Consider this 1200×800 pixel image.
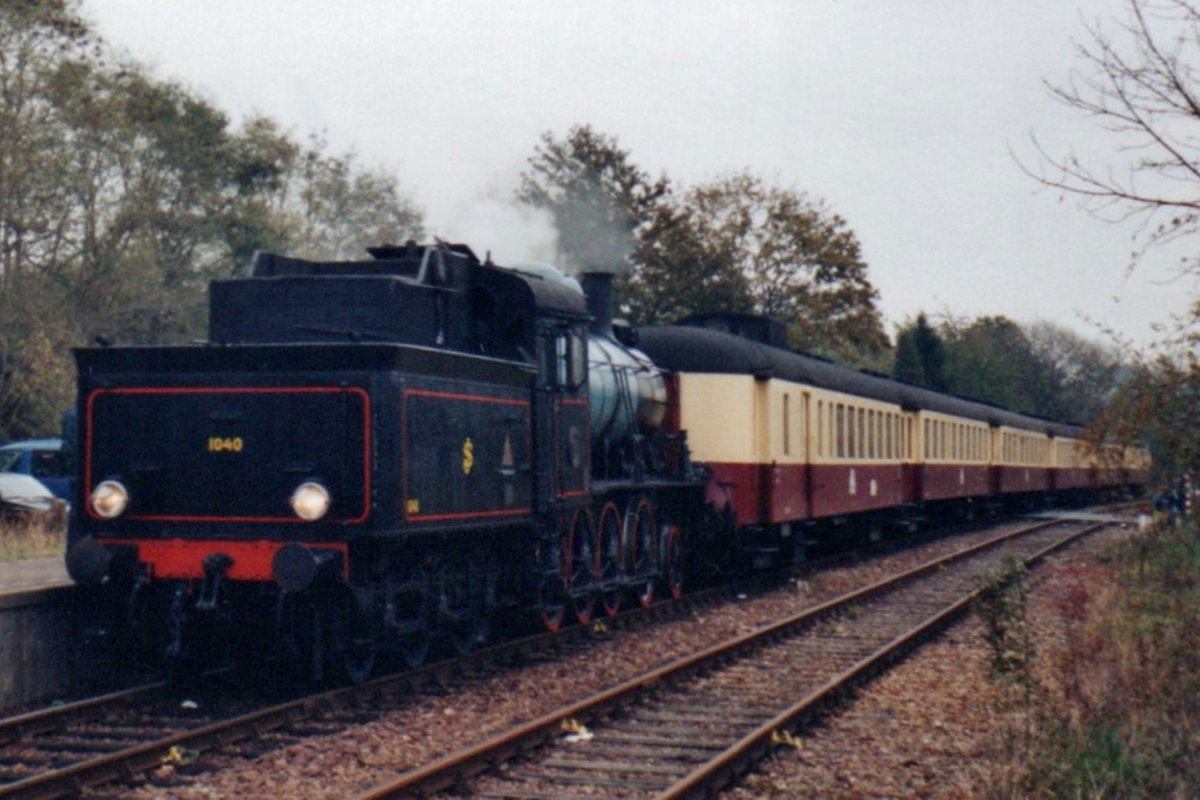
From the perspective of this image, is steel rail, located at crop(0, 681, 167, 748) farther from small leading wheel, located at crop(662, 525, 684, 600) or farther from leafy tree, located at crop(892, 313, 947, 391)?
leafy tree, located at crop(892, 313, 947, 391)

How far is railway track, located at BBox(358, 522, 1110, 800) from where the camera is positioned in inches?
303

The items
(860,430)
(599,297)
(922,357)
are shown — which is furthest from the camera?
(922,357)

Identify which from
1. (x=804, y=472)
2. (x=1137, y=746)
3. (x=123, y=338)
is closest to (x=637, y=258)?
(x=123, y=338)

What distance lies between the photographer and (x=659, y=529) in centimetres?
1672

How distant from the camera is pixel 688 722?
31.4 feet

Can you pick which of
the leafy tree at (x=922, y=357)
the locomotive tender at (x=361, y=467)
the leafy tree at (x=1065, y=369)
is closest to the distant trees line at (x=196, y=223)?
the locomotive tender at (x=361, y=467)

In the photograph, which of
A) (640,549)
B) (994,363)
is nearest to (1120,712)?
(640,549)

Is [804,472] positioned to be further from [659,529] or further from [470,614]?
[470,614]

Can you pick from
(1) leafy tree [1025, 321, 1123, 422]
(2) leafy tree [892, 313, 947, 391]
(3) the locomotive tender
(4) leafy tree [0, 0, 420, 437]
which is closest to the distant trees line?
(4) leafy tree [0, 0, 420, 437]

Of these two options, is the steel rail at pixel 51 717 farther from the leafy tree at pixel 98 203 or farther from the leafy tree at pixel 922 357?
the leafy tree at pixel 922 357

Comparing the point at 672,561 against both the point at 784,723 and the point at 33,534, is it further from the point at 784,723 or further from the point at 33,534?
the point at 33,534

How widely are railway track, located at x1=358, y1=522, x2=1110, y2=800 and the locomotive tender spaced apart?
166 cm

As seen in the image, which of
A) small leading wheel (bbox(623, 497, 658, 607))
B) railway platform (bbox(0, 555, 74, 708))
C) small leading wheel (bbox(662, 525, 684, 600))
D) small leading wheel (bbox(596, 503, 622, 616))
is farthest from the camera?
small leading wheel (bbox(662, 525, 684, 600))

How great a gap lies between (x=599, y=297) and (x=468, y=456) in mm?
5882
